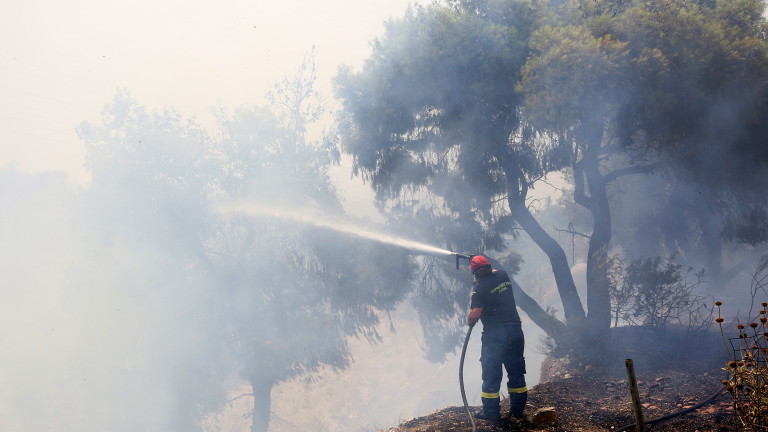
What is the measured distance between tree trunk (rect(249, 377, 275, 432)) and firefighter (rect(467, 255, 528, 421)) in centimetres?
1045

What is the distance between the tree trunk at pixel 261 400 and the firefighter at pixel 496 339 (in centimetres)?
1045

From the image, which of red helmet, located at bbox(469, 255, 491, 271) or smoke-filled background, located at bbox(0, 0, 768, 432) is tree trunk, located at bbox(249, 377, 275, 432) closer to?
smoke-filled background, located at bbox(0, 0, 768, 432)

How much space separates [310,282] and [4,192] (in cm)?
1144

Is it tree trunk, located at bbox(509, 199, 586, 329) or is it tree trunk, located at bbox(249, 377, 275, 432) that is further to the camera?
tree trunk, located at bbox(249, 377, 275, 432)

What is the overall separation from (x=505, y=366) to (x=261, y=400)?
11.3 m

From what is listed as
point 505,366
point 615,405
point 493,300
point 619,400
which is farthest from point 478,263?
point 619,400

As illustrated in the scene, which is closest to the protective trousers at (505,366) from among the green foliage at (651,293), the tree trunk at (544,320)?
the tree trunk at (544,320)

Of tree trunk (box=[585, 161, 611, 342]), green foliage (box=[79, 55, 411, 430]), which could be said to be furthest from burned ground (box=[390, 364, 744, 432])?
green foliage (box=[79, 55, 411, 430])

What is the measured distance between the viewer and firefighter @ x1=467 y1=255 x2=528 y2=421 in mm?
6117

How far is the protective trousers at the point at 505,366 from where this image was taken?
20.0 ft

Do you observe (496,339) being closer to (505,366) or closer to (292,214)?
(505,366)

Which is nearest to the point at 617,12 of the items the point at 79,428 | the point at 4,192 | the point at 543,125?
the point at 543,125

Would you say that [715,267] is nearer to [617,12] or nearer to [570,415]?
[617,12]

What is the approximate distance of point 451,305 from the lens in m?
13.0
